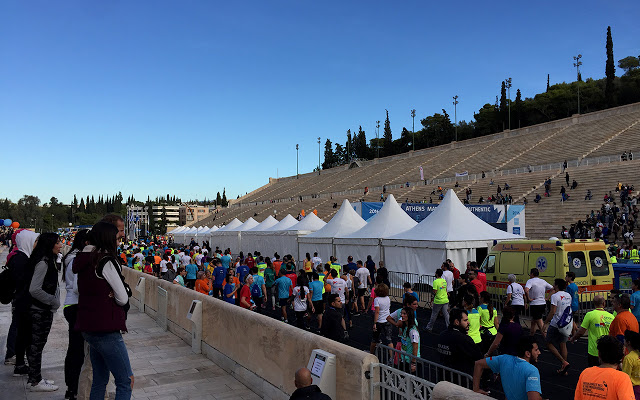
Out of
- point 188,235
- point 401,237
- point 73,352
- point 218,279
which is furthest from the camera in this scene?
point 188,235

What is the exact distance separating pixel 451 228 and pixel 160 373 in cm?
1177

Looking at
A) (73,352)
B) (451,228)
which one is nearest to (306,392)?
(73,352)

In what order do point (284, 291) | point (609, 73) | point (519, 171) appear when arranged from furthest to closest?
point (609, 73)
point (519, 171)
point (284, 291)

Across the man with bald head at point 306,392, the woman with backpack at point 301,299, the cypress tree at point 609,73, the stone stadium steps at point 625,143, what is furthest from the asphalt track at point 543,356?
the cypress tree at point 609,73

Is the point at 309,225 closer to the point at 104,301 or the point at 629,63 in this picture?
the point at 104,301

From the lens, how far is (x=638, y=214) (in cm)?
2755

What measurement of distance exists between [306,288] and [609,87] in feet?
224

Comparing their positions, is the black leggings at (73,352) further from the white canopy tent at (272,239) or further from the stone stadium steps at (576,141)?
the stone stadium steps at (576,141)

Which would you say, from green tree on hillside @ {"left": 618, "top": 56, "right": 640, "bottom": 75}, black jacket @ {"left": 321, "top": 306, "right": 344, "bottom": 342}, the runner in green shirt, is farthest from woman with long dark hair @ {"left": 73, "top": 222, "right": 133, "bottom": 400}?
green tree on hillside @ {"left": 618, "top": 56, "right": 640, "bottom": 75}

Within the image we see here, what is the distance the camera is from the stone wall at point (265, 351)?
15.4 ft

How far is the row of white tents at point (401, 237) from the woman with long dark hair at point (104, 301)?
44.1ft

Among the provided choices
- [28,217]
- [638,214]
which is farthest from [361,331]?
[28,217]

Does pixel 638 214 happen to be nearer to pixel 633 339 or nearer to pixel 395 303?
pixel 395 303

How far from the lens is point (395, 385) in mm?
4176
